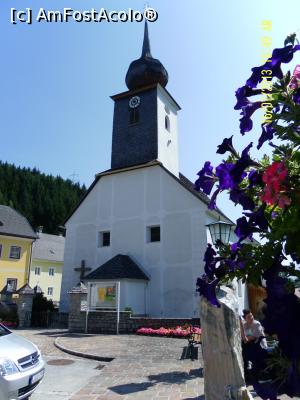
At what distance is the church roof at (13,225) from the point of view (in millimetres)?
37094

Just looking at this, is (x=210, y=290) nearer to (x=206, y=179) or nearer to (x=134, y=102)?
(x=206, y=179)

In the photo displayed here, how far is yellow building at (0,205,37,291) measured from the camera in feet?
119

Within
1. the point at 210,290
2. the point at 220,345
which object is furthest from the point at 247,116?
the point at 220,345

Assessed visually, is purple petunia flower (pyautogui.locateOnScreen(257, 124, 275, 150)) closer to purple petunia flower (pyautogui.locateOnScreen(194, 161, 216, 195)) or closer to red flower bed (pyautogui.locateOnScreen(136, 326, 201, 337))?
purple petunia flower (pyautogui.locateOnScreen(194, 161, 216, 195))

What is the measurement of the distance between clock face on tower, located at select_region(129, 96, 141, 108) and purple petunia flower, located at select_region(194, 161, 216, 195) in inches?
1101

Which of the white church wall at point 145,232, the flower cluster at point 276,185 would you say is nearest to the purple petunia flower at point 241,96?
the flower cluster at point 276,185

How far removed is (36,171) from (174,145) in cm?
7146

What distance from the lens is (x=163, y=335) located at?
1497 cm

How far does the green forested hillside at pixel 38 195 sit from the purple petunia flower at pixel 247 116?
73.9m

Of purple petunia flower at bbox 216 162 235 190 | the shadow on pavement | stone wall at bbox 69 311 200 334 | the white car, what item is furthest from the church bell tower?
purple petunia flower at bbox 216 162 235 190

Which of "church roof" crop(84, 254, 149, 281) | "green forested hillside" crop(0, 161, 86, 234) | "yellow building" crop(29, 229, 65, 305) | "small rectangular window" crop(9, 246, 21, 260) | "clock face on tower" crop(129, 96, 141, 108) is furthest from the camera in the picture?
"green forested hillside" crop(0, 161, 86, 234)

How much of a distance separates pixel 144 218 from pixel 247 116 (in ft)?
73.4

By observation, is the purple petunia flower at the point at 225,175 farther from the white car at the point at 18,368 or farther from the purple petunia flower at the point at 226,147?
the white car at the point at 18,368

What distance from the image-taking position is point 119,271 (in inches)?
815
